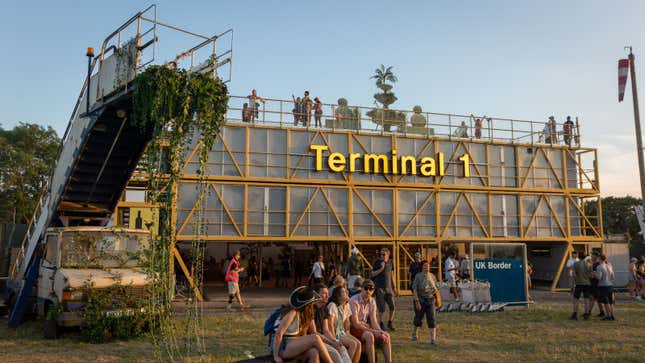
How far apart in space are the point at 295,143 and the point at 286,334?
16787 millimetres

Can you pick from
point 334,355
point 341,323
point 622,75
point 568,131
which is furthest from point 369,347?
point 568,131

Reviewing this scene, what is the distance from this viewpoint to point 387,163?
23797 millimetres

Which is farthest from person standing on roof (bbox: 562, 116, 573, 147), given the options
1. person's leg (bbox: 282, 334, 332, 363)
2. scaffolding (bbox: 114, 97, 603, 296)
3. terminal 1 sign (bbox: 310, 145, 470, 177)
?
person's leg (bbox: 282, 334, 332, 363)

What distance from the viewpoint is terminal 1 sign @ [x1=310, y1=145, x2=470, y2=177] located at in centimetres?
2298

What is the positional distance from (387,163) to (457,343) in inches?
540

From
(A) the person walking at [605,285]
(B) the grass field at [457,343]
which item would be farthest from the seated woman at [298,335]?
(A) the person walking at [605,285]

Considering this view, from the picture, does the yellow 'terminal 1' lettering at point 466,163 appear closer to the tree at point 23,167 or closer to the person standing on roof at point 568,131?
the person standing on roof at point 568,131

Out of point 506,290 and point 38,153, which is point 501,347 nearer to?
point 506,290

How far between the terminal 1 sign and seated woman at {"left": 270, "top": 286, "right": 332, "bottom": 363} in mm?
16338

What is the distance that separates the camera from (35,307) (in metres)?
12.3

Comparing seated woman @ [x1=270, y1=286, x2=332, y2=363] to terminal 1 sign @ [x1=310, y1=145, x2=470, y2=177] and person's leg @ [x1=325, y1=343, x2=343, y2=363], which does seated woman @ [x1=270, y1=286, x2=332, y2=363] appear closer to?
person's leg @ [x1=325, y1=343, x2=343, y2=363]

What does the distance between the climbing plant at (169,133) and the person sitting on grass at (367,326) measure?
2682 millimetres

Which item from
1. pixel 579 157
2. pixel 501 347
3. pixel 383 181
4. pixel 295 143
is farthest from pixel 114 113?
pixel 579 157

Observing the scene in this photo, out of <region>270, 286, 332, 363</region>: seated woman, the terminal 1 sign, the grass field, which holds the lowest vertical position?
the grass field
